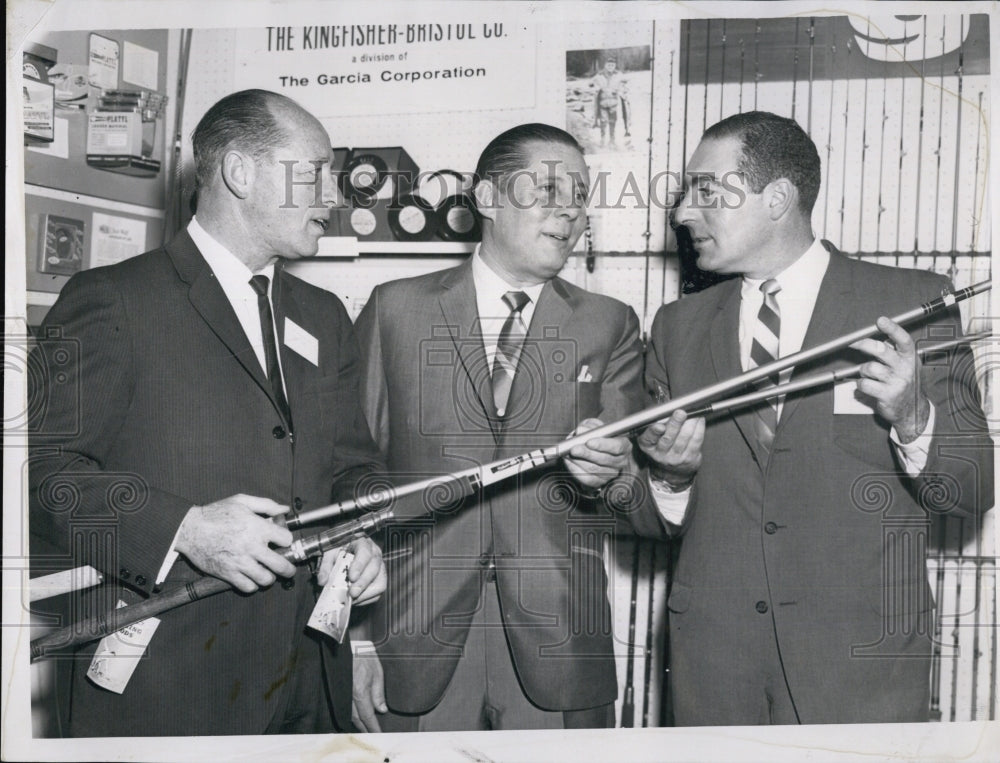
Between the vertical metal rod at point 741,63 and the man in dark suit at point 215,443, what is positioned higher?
the vertical metal rod at point 741,63

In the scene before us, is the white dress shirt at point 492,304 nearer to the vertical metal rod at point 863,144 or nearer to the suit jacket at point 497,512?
the suit jacket at point 497,512

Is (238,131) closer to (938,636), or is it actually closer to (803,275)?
(803,275)

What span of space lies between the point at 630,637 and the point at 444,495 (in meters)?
0.56

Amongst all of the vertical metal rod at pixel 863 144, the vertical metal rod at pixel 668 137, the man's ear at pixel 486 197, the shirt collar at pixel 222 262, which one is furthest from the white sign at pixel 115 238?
the vertical metal rod at pixel 863 144

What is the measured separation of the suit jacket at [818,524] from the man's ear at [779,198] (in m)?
0.16

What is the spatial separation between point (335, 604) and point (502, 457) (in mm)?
500

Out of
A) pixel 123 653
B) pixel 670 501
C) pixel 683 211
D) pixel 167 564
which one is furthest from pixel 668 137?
pixel 123 653

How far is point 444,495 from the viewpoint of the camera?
6.46 feet

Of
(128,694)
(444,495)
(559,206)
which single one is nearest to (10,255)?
(128,694)

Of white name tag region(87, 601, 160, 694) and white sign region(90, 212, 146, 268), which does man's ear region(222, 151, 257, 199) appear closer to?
white sign region(90, 212, 146, 268)

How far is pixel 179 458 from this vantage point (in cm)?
183

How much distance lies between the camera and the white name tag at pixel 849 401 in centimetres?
194

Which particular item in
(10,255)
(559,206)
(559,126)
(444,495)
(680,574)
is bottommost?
(680,574)

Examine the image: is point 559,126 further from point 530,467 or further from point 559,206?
point 530,467
